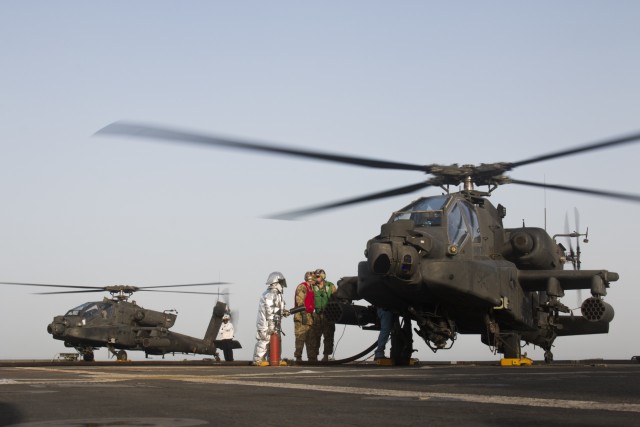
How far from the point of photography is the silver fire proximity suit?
20.1m

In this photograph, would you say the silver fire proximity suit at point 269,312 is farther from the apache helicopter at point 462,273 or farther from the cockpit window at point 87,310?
the cockpit window at point 87,310

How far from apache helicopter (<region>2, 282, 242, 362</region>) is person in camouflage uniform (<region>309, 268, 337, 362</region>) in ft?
45.4

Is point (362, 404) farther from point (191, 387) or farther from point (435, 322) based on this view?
point (435, 322)

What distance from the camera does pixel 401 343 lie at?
19.4 metres

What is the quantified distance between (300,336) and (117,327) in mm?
13922

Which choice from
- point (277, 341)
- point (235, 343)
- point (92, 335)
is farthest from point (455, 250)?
point (235, 343)

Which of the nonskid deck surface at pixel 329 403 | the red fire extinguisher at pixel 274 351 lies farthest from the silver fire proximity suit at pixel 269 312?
the nonskid deck surface at pixel 329 403

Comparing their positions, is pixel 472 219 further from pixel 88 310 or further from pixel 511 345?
pixel 88 310

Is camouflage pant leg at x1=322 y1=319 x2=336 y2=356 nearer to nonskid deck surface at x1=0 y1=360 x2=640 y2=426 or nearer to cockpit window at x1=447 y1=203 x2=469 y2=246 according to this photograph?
cockpit window at x1=447 y1=203 x2=469 y2=246

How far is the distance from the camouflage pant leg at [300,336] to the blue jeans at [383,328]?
9.05 ft

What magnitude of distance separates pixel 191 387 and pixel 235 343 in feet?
98.6

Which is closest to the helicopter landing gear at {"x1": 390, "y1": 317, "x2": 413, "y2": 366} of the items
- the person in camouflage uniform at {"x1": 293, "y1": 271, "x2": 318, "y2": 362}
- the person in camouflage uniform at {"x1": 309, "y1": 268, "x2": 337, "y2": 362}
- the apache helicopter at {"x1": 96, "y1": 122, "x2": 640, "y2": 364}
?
the apache helicopter at {"x1": 96, "y1": 122, "x2": 640, "y2": 364}

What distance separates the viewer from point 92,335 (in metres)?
34.1

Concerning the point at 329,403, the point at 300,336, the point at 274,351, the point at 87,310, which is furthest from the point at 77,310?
the point at 329,403
